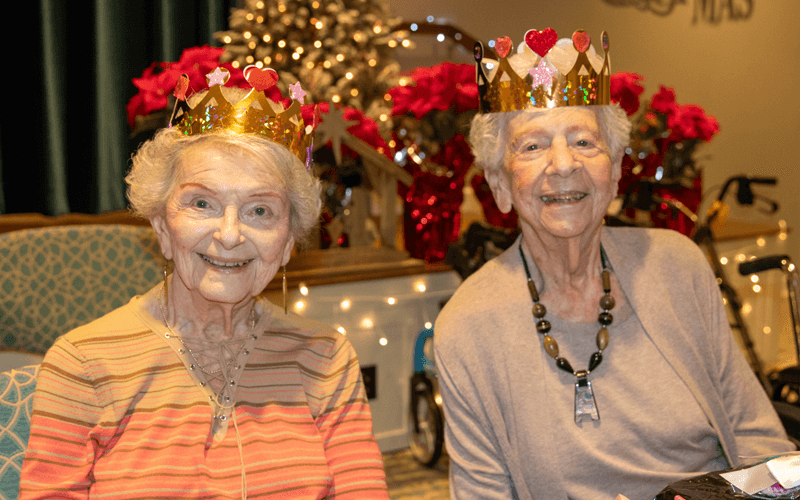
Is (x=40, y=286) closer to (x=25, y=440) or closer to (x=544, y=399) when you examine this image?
(x=25, y=440)

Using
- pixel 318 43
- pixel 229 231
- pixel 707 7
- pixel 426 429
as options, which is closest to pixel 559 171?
pixel 229 231

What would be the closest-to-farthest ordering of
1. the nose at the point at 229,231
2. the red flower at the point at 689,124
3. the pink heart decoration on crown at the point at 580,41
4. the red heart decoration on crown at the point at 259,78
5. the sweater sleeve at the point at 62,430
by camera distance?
the sweater sleeve at the point at 62,430
the nose at the point at 229,231
the red heart decoration on crown at the point at 259,78
the pink heart decoration on crown at the point at 580,41
the red flower at the point at 689,124

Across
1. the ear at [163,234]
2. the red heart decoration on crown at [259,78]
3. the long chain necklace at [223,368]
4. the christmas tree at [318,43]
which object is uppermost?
the christmas tree at [318,43]

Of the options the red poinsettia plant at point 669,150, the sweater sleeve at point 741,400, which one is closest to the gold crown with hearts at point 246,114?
the sweater sleeve at point 741,400

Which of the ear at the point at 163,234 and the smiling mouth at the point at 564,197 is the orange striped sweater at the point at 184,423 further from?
the smiling mouth at the point at 564,197

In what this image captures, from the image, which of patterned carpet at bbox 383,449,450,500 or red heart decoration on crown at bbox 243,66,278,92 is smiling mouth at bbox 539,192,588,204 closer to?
red heart decoration on crown at bbox 243,66,278,92

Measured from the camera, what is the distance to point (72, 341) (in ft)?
4.34

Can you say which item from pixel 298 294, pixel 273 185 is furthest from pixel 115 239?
pixel 298 294

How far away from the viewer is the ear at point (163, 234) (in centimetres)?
142

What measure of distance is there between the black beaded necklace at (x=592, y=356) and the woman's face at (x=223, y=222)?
1.99 ft

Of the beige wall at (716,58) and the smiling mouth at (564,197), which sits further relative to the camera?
the beige wall at (716,58)

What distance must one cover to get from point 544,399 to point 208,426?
70 centimetres

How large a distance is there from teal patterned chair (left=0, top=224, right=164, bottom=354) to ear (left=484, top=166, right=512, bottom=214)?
2.89 feet

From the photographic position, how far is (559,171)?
1525mm
